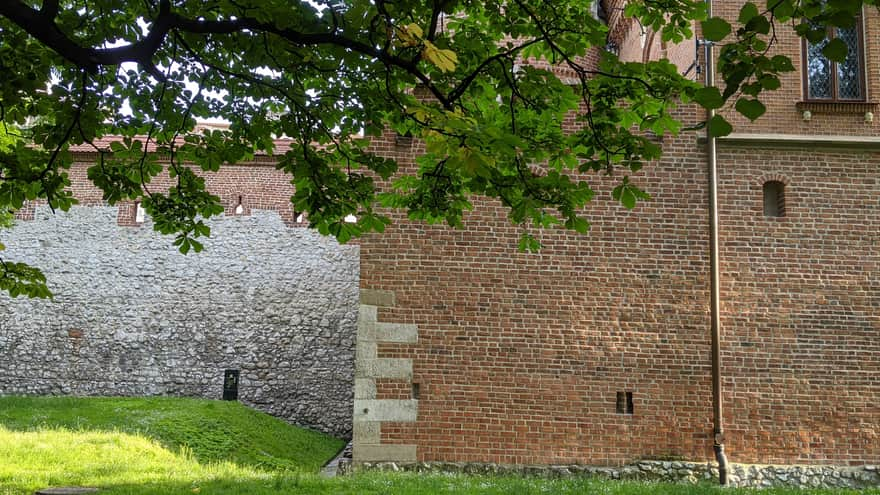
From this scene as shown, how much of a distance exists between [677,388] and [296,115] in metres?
5.85

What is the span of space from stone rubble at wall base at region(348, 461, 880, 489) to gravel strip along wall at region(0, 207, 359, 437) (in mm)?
7520

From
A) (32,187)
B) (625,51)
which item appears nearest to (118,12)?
(32,187)

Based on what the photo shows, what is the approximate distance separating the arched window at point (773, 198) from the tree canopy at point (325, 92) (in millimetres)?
4839

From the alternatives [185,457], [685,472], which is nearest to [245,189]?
[185,457]

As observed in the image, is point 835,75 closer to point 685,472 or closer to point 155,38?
point 685,472

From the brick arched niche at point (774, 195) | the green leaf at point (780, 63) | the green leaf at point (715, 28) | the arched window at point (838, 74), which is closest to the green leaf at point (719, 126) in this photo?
the green leaf at point (715, 28)

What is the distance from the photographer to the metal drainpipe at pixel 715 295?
8781mm

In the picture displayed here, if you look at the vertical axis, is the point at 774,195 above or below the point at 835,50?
above

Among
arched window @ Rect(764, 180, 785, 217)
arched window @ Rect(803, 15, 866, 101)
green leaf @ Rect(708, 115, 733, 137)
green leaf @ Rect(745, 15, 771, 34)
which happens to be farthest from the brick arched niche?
green leaf @ Rect(708, 115, 733, 137)

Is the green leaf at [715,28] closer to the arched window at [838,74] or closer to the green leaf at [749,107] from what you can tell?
the green leaf at [749,107]

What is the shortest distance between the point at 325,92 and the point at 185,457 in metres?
6.41

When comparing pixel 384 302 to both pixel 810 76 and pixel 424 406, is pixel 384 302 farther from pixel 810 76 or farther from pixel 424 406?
pixel 810 76

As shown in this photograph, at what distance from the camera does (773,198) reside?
962 cm

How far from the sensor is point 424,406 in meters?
8.85
